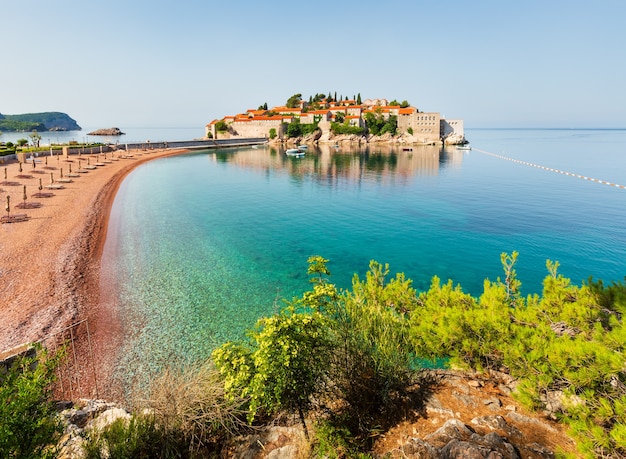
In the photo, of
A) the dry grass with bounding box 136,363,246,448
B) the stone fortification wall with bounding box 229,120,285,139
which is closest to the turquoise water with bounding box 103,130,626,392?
the dry grass with bounding box 136,363,246,448

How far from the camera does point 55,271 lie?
1644 centimetres

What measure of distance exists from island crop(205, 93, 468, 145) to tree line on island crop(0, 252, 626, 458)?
394 ft

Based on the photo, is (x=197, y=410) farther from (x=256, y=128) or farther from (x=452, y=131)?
(x=452, y=131)

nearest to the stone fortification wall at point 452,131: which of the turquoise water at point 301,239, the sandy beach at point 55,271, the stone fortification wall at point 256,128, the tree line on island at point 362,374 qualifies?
the stone fortification wall at point 256,128

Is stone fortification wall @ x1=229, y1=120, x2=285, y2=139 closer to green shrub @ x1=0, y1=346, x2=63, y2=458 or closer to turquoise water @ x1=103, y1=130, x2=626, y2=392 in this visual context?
turquoise water @ x1=103, y1=130, x2=626, y2=392

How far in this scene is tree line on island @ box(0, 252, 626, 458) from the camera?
4.60m

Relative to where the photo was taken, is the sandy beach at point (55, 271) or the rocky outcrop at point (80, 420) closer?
the rocky outcrop at point (80, 420)

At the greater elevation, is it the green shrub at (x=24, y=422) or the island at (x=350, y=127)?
the island at (x=350, y=127)

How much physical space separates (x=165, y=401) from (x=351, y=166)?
62.0 metres

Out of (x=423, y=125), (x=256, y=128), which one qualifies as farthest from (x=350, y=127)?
(x=256, y=128)

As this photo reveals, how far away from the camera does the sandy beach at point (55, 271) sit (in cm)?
1188

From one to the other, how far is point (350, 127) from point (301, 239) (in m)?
104

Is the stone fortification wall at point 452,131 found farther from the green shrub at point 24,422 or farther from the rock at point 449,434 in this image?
the green shrub at point 24,422

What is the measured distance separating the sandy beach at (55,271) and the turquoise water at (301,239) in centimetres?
93
